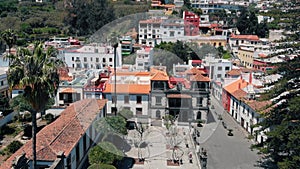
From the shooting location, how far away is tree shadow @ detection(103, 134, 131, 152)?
17.7m

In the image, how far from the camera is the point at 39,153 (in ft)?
39.9

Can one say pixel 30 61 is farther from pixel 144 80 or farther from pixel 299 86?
→ pixel 144 80

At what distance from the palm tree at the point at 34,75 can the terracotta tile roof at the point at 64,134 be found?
2570mm

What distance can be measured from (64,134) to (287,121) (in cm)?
941

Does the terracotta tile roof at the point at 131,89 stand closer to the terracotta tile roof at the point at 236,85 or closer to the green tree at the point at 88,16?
the terracotta tile roof at the point at 236,85

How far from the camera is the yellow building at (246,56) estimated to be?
129 ft

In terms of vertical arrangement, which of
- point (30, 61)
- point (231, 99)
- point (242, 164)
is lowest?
point (242, 164)

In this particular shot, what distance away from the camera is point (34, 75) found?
394 inches

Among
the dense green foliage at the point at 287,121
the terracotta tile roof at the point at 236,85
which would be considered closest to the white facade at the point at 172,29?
the terracotta tile roof at the point at 236,85

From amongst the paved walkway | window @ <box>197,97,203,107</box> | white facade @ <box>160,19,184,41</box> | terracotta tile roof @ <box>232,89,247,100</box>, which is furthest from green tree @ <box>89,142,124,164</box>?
white facade @ <box>160,19,184,41</box>

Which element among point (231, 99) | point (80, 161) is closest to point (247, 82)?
point (231, 99)

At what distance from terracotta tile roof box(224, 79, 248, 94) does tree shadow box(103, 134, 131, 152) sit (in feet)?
33.5

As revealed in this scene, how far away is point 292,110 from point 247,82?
39.7 ft

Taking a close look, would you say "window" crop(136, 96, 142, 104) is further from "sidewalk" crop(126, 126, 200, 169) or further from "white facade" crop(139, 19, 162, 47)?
"white facade" crop(139, 19, 162, 47)
